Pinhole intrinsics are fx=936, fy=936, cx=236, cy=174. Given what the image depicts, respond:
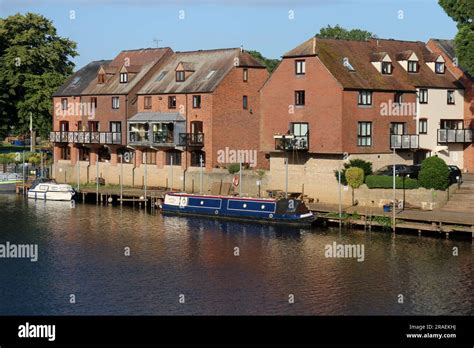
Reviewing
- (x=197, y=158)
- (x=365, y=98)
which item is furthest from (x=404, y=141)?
(x=197, y=158)

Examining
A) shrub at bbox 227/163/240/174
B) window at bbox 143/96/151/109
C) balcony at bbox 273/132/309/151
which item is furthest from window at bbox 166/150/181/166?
balcony at bbox 273/132/309/151

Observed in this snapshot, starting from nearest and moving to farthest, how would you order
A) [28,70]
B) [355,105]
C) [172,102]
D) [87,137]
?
1. [355,105]
2. [172,102]
3. [87,137]
4. [28,70]

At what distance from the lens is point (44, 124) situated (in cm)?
13825

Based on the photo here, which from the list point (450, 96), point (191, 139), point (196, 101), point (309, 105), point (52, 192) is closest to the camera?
point (309, 105)

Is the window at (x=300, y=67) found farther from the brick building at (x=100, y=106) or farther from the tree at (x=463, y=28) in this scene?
the brick building at (x=100, y=106)

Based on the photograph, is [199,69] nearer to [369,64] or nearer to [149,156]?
[149,156]

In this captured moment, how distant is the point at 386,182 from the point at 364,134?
8099mm

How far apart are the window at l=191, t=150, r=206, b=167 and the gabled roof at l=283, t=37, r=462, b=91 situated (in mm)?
16942

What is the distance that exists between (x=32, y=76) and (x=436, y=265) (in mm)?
83804

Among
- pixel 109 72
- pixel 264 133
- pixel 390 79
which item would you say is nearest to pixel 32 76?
pixel 109 72

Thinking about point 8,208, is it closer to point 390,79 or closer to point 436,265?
point 390,79

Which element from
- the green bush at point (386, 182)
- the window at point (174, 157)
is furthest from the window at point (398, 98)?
the window at point (174, 157)

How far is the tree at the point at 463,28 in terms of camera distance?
8712 cm

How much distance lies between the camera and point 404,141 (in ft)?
312
